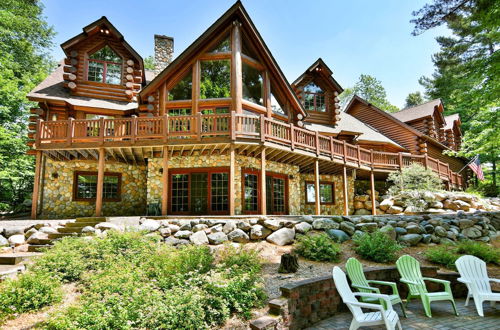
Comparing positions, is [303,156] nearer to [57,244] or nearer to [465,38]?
[57,244]

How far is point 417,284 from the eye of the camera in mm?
5473

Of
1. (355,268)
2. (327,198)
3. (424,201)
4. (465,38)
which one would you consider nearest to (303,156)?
(327,198)

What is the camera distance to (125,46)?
15.9 metres

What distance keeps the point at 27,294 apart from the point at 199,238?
4.42m

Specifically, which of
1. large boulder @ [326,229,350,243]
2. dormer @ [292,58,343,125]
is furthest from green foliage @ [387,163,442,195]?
large boulder @ [326,229,350,243]

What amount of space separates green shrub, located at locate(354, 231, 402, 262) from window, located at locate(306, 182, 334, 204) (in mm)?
8186

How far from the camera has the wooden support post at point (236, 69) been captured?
13055 millimetres

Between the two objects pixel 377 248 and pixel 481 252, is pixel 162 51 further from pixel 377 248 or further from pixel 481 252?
pixel 481 252

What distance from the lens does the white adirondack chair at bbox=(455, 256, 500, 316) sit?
17.9 feet

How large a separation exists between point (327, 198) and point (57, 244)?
1335cm

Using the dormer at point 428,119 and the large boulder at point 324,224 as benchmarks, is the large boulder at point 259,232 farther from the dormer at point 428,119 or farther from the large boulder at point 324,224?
the dormer at point 428,119

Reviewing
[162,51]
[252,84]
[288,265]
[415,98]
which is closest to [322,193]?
[252,84]

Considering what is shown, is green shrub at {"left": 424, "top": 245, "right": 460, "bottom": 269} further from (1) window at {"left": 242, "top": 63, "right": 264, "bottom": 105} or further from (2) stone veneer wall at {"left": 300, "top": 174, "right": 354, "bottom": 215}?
(1) window at {"left": 242, "top": 63, "right": 264, "bottom": 105}

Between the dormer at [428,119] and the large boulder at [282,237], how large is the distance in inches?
760
